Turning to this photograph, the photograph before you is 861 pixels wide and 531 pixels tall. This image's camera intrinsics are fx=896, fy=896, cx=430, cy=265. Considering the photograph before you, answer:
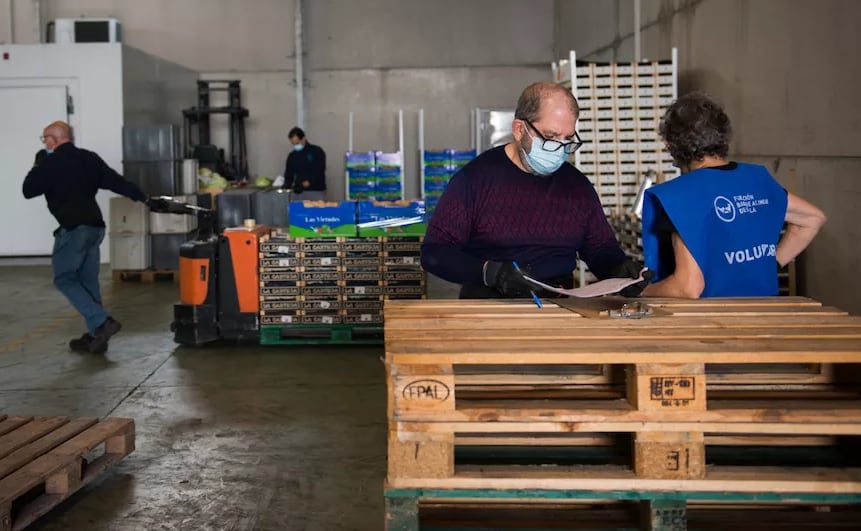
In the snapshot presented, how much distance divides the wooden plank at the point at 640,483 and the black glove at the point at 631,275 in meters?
1.07

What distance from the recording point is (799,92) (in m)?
7.11

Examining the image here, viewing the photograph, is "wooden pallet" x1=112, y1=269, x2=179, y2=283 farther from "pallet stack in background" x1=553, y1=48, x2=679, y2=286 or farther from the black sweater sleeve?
"pallet stack in background" x1=553, y1=48, x2=679, y2=286

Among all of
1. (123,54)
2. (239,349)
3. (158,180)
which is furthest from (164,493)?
(123,54)

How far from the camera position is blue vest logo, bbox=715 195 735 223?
3174 mm

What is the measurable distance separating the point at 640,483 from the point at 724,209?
4.26ft

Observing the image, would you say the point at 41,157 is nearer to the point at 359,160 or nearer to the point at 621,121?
the point at 621,121

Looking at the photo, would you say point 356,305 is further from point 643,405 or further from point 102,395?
point 643,405

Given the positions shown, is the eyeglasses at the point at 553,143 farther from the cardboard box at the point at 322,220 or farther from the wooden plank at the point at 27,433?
the cardboard box at the point at 322,220

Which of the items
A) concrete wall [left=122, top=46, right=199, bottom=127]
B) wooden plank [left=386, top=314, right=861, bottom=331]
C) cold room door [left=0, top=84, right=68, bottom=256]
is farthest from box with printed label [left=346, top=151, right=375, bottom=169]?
wooden plank [left=386, top=314, right=861, bottom=331]

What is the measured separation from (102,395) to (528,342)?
4.93 m

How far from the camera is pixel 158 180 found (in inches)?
519

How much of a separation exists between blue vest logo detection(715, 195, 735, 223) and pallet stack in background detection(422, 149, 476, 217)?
13244 mm

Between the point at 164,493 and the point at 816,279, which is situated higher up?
the point at 816,279

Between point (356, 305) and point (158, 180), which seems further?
point (158, 180)
